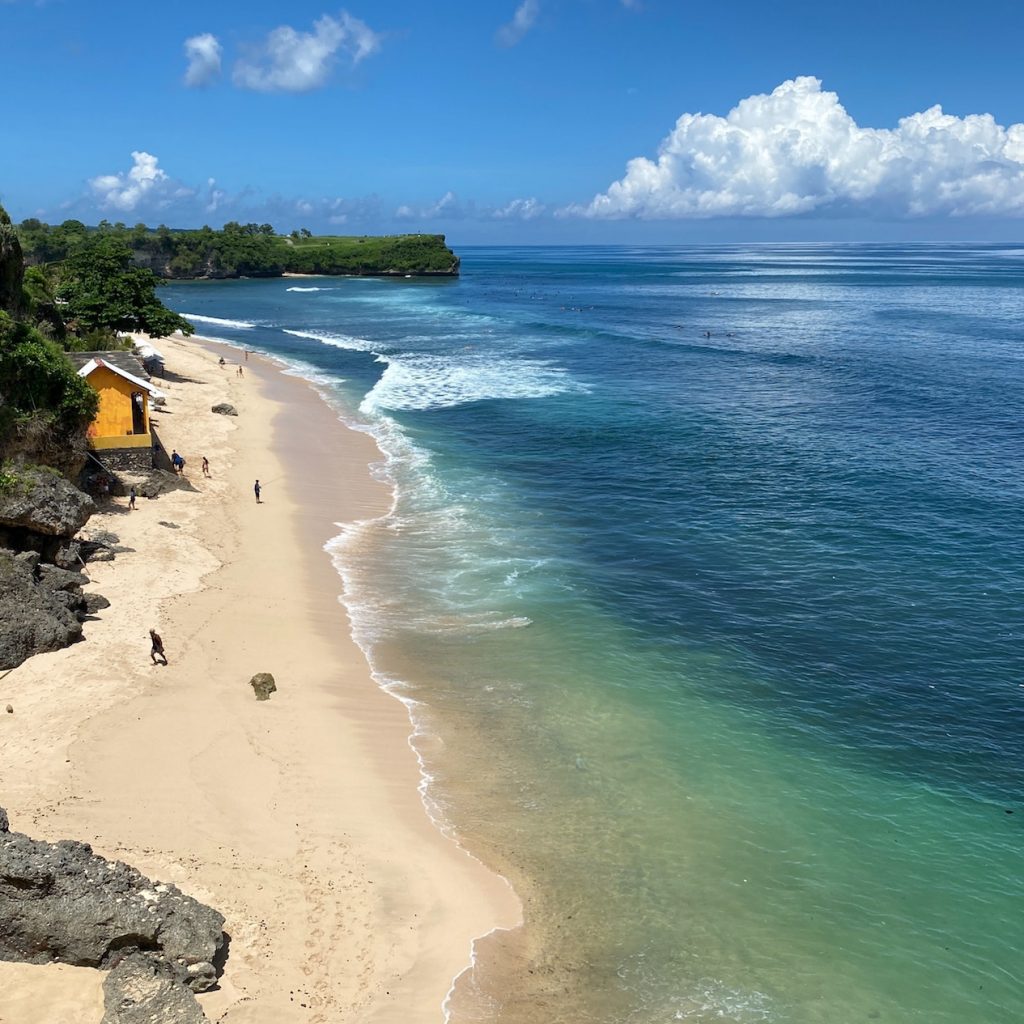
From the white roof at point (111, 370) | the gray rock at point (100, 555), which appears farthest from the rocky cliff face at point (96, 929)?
the white roof at point (111, 370)

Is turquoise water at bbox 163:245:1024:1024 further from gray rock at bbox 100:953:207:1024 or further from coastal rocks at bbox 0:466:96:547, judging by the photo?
coastal rocks at bbox 0:466:96:547

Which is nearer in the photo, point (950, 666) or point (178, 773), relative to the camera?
point (178, 773)

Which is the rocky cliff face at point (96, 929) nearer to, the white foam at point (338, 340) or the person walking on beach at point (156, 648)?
the person walking on beach at point (156, 648)

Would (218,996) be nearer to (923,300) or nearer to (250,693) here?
(250,693)

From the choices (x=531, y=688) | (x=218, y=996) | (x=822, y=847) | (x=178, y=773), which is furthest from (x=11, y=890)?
(x=822, y=847)

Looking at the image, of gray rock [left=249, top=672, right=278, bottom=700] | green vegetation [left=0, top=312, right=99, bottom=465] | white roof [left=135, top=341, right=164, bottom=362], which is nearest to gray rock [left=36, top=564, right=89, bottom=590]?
green vegetation [left=0, top=312, right=99, bottom=465]

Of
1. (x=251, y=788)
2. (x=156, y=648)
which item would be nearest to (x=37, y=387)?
(x=156, y=648)
